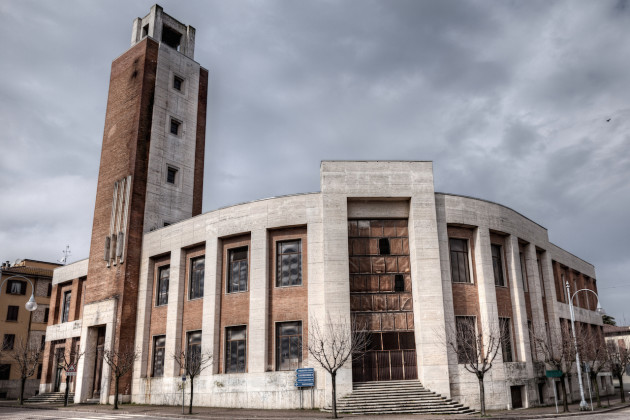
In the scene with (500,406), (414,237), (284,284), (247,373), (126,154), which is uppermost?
(126,154)

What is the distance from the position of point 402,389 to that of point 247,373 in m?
8.84

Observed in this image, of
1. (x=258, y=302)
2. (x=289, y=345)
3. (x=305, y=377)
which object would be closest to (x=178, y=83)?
(x=258, y=302)

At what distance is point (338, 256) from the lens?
30.0 metres

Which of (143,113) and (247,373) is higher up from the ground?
(143,113)

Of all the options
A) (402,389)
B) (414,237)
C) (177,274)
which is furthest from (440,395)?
(177,274)

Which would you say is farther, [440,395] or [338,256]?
[338,256]

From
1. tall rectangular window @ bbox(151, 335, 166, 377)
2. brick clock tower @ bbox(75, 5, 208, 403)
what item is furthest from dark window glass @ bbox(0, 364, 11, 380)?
tall rectangular window @ bbox(151, 335, 166, 377)

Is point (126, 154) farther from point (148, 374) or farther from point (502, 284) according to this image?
point (502, 284)

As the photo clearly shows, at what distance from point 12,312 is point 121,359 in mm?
26986

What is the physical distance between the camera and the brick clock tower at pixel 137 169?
37.9 meters

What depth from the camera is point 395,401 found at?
26.8 m

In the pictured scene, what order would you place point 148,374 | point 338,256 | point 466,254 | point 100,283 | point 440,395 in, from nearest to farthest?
point 440,395 → point 338,256 → point 466,254 → point 148,374 → point 100,283

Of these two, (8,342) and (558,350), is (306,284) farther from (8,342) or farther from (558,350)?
(8,342)

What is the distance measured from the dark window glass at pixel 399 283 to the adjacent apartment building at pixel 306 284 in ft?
0.19
